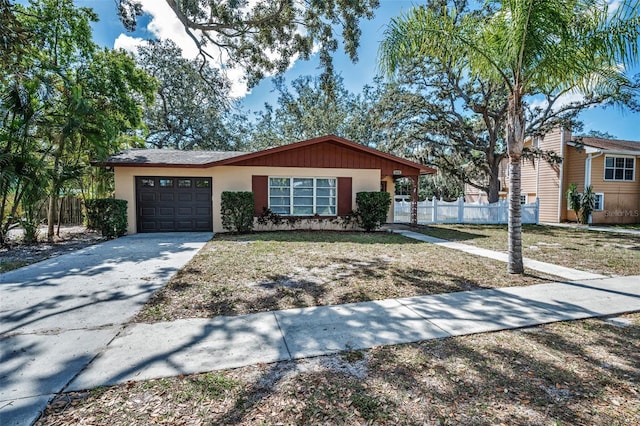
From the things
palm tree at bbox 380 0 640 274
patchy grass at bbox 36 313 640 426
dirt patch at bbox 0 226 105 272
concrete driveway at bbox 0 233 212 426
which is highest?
palm tree at bbox 380 0 640 274

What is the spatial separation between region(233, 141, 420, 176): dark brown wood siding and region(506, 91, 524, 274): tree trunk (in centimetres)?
689

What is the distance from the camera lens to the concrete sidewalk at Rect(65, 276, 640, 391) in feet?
8.89

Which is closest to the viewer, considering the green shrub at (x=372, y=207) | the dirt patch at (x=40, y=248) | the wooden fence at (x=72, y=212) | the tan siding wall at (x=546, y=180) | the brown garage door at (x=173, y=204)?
the dirt patch at (x=40, y=248)

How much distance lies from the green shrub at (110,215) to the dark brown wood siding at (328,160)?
3963 mm

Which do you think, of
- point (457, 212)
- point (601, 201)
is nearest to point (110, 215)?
point (457, 212)

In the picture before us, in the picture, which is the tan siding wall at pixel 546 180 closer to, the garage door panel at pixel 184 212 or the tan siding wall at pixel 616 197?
the tan siding wall at pixel 616 197

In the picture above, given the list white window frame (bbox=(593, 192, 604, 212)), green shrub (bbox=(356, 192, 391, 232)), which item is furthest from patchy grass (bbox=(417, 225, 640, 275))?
white window frame (bbox=(593, 192, 604, 212))

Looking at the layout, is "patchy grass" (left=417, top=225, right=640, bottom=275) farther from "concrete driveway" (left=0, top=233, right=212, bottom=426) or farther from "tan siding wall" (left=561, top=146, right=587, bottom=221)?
"tan siding wall" (left=561, top=146, right=587, bottom=221)

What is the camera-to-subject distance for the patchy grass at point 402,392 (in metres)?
2.08

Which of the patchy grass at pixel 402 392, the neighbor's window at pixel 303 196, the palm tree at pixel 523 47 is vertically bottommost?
the patchy grass at pixel 402 392

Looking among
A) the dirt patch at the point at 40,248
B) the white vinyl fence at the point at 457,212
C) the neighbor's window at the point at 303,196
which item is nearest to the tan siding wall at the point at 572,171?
the white vinyl fence at the point at 457,212

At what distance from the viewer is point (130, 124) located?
1286 centimetres

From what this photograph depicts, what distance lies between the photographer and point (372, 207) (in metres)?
12.0

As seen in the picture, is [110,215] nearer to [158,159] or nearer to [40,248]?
[40,248]
